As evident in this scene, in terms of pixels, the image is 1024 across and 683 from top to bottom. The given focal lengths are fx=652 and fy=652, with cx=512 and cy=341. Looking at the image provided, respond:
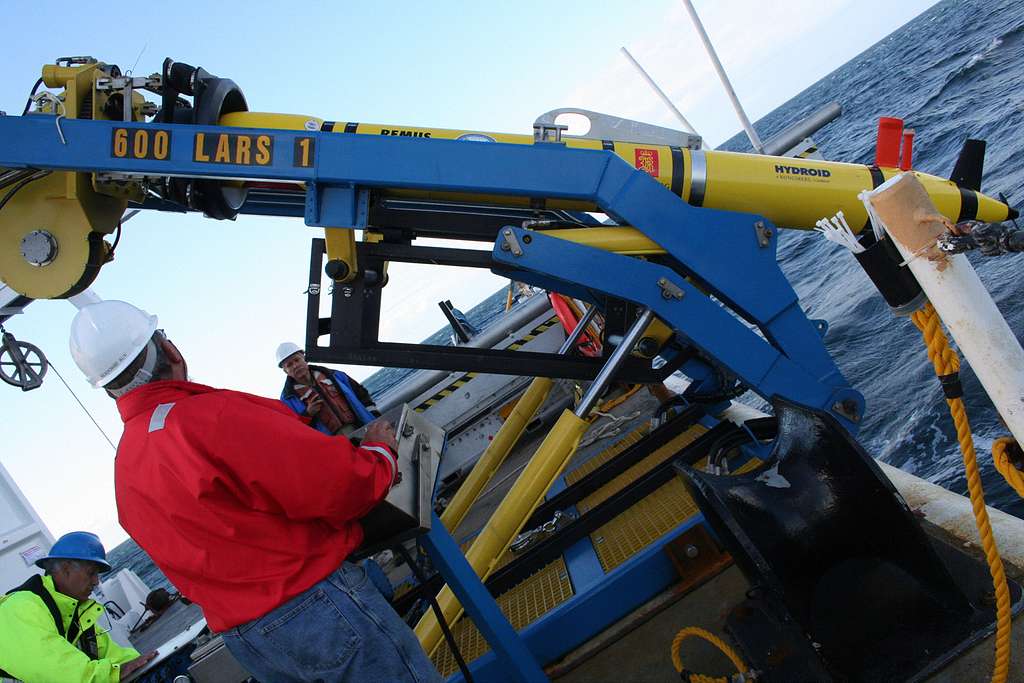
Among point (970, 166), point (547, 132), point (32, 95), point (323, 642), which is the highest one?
point (32, 95)

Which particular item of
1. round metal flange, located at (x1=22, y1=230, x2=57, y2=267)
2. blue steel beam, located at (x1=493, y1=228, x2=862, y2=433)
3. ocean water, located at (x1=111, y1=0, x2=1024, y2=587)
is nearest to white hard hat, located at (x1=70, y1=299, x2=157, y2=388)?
round metal flange, located at (x1=22, y1=230, x2=57, y2=267)

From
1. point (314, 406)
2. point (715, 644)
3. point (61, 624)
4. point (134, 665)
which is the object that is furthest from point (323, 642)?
point (314, 406)

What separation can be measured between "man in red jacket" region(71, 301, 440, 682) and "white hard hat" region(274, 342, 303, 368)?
3.79 metres

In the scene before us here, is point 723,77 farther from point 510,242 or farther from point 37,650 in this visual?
point 37,650

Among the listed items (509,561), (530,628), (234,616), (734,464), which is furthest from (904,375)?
(234,616)

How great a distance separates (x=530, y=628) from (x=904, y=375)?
17.3 feet

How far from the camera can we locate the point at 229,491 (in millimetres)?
2113

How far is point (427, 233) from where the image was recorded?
330cm

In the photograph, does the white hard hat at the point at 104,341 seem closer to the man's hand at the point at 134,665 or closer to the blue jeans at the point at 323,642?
the blue jeans at the point at 323,642

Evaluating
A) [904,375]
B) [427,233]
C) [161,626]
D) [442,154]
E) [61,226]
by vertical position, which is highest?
[61,226]

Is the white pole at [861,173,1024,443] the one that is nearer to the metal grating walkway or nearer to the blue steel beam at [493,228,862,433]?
the blue steel beam at [493,228,862,433]

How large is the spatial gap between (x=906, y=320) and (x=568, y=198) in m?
6.59

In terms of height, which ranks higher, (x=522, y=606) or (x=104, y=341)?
(x=104, y=341)

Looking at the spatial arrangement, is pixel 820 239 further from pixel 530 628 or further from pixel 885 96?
pixel 530 628
